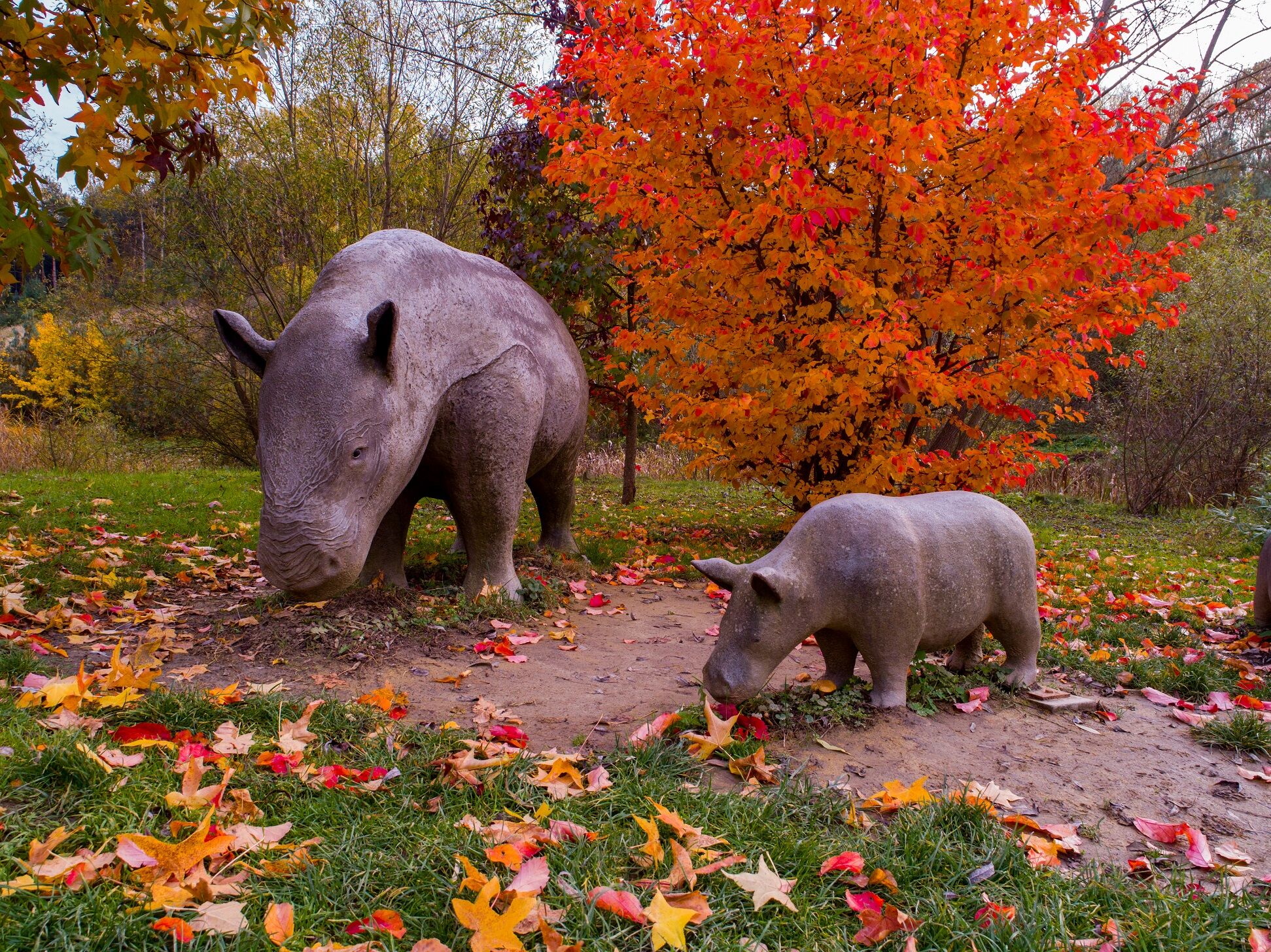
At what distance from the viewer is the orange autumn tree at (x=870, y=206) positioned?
18.6 feet

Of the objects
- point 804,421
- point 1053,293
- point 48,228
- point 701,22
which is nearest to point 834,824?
point 48,228

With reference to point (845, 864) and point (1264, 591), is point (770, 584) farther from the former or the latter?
point (1264, 591)

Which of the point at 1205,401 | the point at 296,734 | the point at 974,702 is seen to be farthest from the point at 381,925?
the point at 1205,401

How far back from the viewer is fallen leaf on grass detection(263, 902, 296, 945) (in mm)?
1901

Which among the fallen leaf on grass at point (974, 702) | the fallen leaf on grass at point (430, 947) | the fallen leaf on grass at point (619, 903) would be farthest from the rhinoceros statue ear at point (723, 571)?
the fallen leaf on grass at point (430, 947)

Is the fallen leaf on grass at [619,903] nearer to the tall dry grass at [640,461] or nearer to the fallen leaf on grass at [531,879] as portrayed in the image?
the fallen leaf on grass at [531,879]

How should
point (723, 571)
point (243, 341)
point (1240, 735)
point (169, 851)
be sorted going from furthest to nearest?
point (243, 341), point (1240, 735), point (723, 571), point (169, 851)

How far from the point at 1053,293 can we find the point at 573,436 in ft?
13.5

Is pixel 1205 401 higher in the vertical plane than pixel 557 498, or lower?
higher

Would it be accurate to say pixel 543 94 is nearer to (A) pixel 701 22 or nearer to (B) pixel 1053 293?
(A) pixel 701 22

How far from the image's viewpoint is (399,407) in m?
4.23

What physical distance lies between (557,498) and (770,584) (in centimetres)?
398

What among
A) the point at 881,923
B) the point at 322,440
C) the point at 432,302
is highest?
the point at 432,302

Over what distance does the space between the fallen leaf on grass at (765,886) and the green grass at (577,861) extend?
4cm
